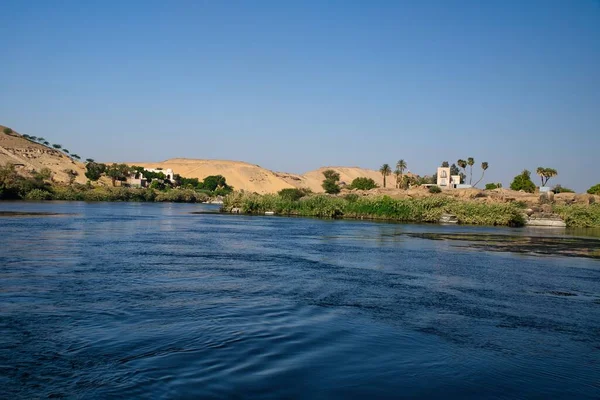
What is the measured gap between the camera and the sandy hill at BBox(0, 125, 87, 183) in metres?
122

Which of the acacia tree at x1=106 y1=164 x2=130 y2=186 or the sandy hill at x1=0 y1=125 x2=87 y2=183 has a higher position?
the sandy hill at x1=0 y1=125 x2=87 y2=183

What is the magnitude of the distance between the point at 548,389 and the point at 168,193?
108 m

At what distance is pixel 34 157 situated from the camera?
13375 cm

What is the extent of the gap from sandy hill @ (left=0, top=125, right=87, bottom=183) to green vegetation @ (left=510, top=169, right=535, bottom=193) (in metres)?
88.8

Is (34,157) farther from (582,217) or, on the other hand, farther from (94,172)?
(582,217)

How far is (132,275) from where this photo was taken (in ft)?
57.7

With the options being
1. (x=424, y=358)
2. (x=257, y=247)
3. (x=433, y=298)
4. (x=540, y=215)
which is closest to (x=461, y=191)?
(x=540, y=215)

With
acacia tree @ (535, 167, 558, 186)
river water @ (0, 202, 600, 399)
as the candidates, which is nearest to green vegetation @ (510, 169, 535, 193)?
acacia tree @ (535, 167, 558, 186)

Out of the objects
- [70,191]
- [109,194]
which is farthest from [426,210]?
[70,191]

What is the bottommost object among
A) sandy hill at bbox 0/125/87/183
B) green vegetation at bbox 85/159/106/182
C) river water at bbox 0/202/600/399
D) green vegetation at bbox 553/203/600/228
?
river water at bbox 0/202/600/399

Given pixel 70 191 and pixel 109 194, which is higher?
pixel 70 191

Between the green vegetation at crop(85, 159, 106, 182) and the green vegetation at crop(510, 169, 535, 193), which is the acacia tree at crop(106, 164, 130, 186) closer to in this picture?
the green vegetation at crop(85, 159, 106, 182)

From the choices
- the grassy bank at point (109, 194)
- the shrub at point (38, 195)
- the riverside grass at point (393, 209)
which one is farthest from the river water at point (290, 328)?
the grassy bank at point (109, 194)

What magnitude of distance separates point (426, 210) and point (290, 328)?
48.9 meters
